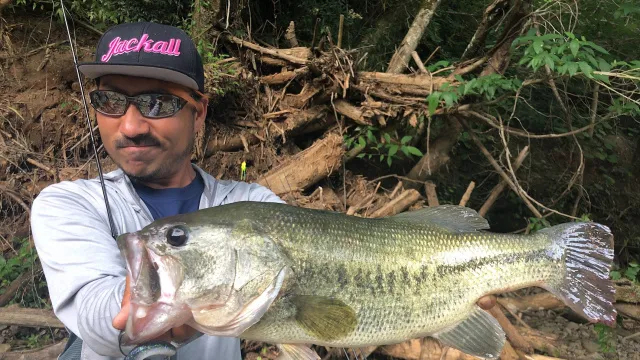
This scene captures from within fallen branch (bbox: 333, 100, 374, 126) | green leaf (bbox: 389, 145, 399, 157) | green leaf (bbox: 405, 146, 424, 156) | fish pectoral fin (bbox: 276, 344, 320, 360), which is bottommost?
green leaf (bbox: 389, 145, 399, 157)

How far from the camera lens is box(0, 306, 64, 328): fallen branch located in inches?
151

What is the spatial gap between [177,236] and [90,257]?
1.20 feet

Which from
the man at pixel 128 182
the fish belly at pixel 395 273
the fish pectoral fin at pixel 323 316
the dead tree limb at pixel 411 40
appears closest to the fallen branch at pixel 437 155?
the dead tree limb at pixel 411 40

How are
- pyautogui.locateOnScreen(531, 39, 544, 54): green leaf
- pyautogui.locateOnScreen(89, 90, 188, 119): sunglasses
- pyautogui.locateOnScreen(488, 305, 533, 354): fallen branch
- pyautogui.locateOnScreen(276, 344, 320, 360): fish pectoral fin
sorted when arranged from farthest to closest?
pyautogui.locateOnScreen(488, 305, 533, 354): fallen branch < pyautogui.locateOnScreen(531, 39, 544, 54): green leaf < pyautogui.locateOnScreen(89, 90, 188, 119): sunglasses < pyautogui.locateOnScreen(276, 344, 320, 360): fish pectoral fin

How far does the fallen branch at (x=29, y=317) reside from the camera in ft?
12.6

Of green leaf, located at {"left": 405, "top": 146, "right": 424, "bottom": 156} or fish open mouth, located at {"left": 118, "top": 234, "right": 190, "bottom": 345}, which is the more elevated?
fish open mouth, located at {"left": 118, "top": 234, "right": 190, "bottom": 345}

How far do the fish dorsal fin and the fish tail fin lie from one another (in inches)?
16.5

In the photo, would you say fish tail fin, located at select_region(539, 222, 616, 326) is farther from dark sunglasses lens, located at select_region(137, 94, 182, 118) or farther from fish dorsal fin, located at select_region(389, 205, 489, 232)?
dark sunglasses lens, located at select_region(137, 94, 182, 118)

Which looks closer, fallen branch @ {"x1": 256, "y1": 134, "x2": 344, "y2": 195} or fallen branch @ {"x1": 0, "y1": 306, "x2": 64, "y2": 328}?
fallen branch @ {"x1": 0, "y1": 306, "x2": 64, "y2": 328}

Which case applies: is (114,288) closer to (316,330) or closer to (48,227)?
(48,227)

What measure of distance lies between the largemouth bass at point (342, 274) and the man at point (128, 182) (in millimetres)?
189

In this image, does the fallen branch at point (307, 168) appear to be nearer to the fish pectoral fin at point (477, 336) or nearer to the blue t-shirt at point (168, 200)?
the blue t-shirt at point (168, 200)

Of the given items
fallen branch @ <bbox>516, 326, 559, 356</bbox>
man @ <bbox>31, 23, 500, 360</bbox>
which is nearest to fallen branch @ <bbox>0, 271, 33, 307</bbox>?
man @ <bbox>31, 23, 500, 360</bbox>

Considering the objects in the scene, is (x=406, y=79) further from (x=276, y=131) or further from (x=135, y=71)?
(x=135, y=71)
